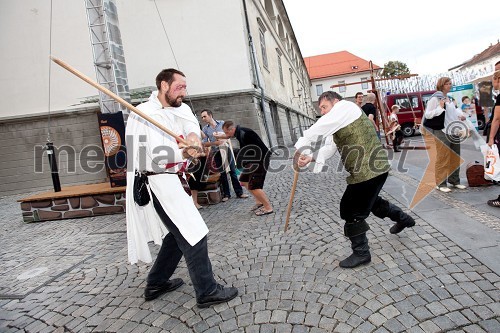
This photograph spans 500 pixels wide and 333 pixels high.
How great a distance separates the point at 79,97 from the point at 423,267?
39.7 ft

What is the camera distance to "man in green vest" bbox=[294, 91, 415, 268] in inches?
115

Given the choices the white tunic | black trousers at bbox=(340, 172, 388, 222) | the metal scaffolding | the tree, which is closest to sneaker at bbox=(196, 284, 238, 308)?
the white tunic

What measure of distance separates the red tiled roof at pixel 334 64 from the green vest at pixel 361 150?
65.0 meters

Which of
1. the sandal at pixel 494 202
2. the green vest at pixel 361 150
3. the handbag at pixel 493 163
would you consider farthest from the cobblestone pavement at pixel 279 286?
the handbag at pixel 493 163

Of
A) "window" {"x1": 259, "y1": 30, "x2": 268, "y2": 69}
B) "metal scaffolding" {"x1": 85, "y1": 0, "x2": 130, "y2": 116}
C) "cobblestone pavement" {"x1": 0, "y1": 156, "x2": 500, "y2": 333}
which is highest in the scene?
"window" {"x1": 259, "y1": 30, "x2": 268, "y2": 69}

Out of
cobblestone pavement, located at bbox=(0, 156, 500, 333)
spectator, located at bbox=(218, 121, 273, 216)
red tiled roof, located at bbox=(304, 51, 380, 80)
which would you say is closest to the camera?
cobblestone pavement, located at bbox=(0, 156, 500, 333)

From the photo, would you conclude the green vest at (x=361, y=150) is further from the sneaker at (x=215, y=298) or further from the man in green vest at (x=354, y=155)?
the sneaker at (x=215, y=298)

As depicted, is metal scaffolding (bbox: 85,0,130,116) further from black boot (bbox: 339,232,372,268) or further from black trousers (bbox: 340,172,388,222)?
black boot (bbox: 339,232,372,268)

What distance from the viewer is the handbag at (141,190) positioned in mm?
2693

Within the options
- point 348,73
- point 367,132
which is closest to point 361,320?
point 367,132

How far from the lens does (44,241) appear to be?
541cm

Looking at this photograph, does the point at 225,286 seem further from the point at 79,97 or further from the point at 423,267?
the point at 79,97

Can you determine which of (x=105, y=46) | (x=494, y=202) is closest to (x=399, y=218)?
(x=494, y=202)

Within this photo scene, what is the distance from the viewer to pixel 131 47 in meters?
11.9
